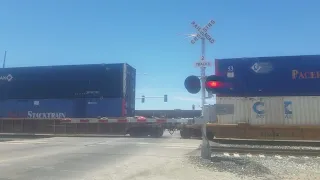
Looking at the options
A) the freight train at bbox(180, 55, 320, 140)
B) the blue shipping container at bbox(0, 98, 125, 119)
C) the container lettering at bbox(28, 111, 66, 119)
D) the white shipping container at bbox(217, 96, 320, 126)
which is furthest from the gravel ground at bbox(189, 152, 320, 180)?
the container lettering at bbox(28, 111, 66, 119)

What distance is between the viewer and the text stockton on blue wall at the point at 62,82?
3078 centimetres

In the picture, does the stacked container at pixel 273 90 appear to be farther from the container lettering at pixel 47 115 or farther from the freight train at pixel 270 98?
the container lettering at pixel 47 115

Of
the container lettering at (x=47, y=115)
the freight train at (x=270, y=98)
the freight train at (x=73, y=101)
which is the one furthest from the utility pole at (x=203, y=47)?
the container lettering at (x=47, y=115)

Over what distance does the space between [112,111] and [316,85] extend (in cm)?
A: 1570

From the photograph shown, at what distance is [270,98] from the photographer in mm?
20656

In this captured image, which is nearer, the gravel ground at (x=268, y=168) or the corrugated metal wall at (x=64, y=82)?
the gravel ground at (x=268, y=168)

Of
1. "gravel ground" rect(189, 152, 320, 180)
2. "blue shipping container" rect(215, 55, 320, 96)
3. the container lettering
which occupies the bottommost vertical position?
"gravel ground" rect(189, 152, 320, 180)

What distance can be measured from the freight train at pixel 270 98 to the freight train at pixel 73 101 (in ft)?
32.6

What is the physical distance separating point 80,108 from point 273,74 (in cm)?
1627

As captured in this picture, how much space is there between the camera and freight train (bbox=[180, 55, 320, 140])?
785 inches

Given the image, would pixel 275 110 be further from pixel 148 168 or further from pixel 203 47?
pixel 148 168

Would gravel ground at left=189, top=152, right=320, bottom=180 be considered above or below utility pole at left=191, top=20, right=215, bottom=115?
below

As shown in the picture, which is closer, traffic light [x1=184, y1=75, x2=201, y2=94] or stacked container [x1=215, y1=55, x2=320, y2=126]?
traffic light [x1=184, y1=75, x2=201, y2=94]

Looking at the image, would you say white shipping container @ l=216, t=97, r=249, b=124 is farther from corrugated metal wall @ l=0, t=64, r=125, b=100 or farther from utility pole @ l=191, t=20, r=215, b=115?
corrugated metal wall @ l=0, t=64, r=125, b=100
